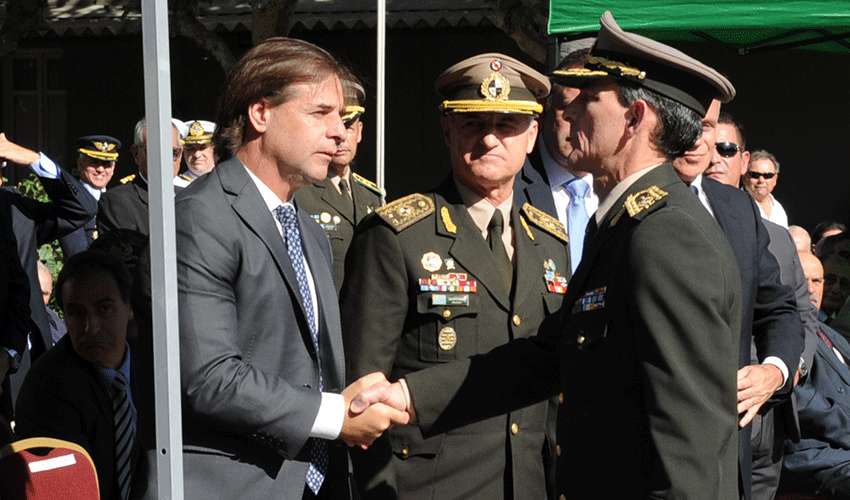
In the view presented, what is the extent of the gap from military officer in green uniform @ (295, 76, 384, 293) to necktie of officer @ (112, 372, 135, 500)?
1.18 m

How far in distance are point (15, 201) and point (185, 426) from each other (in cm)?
306

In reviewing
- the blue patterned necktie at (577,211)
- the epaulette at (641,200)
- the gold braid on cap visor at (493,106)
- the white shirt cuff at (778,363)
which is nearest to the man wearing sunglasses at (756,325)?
the white shirt cuff at (778,363)

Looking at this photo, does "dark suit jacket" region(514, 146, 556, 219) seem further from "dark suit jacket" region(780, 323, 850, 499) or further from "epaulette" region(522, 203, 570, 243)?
"dark suit jacket" region(780, 323, 850, 499)

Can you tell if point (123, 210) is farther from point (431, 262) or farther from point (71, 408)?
point (431, 262)

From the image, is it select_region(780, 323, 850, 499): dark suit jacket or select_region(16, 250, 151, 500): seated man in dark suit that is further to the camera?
select_region(780, 323, 850, 499): dark suit jacket

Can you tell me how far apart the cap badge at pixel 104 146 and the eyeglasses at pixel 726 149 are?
501 centimetres

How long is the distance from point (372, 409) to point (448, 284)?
556 mm

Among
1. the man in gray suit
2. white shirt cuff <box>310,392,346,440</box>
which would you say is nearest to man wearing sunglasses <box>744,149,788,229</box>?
the man in gray suit

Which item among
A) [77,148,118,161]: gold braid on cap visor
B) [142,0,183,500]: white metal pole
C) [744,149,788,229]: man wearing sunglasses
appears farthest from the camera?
[744,149,788,229]: man wearing sunglasses

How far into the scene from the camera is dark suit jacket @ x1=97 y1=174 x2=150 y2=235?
5.54 meters

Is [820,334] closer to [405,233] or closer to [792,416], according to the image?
[792,416]

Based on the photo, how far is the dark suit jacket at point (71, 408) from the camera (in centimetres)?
314

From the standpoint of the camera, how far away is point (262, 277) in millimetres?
2264

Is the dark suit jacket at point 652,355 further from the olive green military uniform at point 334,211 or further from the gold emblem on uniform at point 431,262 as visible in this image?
the olive green military uniform at point 334,211
